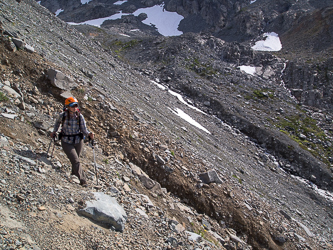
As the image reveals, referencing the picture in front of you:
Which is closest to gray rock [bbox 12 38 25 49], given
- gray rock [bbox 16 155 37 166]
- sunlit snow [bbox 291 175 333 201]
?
gray rock [bbox 16 155 37 166]

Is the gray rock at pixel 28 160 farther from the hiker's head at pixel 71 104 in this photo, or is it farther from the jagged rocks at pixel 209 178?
the jagged rocks at pixel 209 178

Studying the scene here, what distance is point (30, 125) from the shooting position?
304 inches

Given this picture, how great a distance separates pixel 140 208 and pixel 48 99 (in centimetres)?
651

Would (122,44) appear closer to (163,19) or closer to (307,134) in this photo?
(307,134)

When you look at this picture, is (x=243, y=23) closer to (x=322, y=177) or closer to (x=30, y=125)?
(x=322, y=177)

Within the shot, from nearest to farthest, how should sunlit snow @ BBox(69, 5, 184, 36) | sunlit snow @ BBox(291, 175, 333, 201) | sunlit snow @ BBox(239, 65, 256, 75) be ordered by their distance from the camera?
sunlit snow @ BBox(291, 175, 333, 201) < sunlit snow @ BBox(239, 65, 256, 75) < sunlit snow @ BBox(69, 5, 184, 36)

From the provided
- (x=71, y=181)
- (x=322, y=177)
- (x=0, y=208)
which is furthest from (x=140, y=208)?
(x=322, y=177)

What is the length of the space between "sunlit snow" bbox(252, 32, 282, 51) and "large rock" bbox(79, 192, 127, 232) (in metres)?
79.8

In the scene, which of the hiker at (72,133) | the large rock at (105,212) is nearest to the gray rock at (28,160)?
the hiker at (72,133)

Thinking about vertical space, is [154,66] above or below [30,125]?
above

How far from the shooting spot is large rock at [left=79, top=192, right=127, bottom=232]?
567 cm

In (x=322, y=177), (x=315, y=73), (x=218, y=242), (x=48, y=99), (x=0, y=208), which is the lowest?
(x=218, y=242)

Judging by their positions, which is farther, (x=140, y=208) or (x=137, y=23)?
(x=137, y=23)

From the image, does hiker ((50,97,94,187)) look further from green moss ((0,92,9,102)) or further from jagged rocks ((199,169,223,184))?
jagged rocks ((199,169,223,184))
